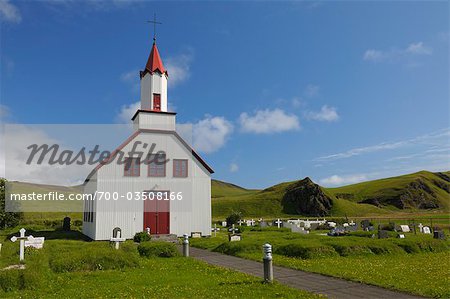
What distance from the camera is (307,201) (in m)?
77.1

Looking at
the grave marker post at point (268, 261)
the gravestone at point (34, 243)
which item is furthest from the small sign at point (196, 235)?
the grave marker post at point (268, 261)

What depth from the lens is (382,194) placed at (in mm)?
106250

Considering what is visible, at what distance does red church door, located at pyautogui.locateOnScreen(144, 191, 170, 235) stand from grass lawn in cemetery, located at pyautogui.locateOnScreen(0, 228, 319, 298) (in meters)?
12.6

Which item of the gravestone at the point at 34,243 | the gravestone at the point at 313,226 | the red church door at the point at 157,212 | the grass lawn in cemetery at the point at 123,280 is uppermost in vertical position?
the red church door at the point at 157,212

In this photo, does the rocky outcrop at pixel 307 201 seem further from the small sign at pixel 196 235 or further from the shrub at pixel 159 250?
the shrub at pixel 159 250

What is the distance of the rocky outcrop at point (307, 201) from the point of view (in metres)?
75.2

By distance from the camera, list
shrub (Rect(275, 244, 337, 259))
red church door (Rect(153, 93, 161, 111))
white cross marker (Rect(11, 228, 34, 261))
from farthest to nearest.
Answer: red church door (Rect(153, 93, 161, 111)), shrub (Rect(275, 244, 337, 259)), white cross marker (Rect(11, 228, 34, 261))

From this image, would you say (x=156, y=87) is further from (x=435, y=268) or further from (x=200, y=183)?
(x=435, y=268)

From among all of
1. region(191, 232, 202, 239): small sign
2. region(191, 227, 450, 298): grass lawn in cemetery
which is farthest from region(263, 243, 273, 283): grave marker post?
region(191, 232, 202, 239): small sign

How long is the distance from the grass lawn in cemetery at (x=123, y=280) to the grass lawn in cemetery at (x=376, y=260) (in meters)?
3.09

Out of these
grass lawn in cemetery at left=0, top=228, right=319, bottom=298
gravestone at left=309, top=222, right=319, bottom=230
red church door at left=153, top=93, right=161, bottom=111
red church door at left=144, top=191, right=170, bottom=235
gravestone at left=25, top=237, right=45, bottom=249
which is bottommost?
gravestone at left=309, top=222, right=319, bottom=230

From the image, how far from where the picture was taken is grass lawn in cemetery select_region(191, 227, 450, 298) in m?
11.2

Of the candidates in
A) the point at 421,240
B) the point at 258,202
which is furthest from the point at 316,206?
the point at 421,240

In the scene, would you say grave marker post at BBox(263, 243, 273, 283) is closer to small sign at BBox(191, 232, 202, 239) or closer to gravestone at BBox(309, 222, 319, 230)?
small sign at BBox(191, 232, 202, 239)
